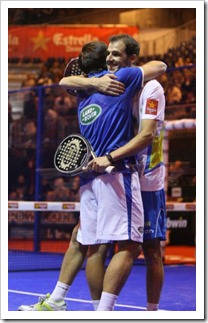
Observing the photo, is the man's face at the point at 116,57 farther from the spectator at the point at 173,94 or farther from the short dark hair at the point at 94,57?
the spectator at the point at 173,94

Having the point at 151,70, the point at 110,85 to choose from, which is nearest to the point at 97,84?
the point at 110,85

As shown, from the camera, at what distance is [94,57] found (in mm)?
4539

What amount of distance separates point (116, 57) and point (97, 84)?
214mm

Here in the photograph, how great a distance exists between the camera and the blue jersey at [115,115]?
4.31 meters

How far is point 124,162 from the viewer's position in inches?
169

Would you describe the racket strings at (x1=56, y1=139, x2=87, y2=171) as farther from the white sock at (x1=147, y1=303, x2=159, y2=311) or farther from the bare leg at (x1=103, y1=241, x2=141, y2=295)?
the white sock at (x1=147, y1=303, x2=159, y2=311)

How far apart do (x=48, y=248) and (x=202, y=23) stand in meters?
5.57

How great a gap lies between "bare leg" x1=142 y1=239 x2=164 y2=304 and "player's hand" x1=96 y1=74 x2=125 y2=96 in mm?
1028

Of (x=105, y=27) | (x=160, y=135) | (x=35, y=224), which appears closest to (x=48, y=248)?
(x=35, y=224)

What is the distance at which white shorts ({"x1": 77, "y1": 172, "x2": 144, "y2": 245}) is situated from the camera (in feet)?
13.9

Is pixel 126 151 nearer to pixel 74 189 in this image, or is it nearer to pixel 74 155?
pixel 74 155

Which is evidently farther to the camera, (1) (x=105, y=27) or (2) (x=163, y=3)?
(1) (x=105, y=27)

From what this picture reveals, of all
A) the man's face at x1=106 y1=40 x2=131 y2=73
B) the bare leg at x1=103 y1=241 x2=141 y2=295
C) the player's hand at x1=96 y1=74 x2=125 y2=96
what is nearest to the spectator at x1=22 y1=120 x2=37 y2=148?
the man's face at x1=106 y1=40 x2=131 y2=73

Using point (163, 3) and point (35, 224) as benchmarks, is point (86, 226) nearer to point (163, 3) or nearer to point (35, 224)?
point (163, 3)
